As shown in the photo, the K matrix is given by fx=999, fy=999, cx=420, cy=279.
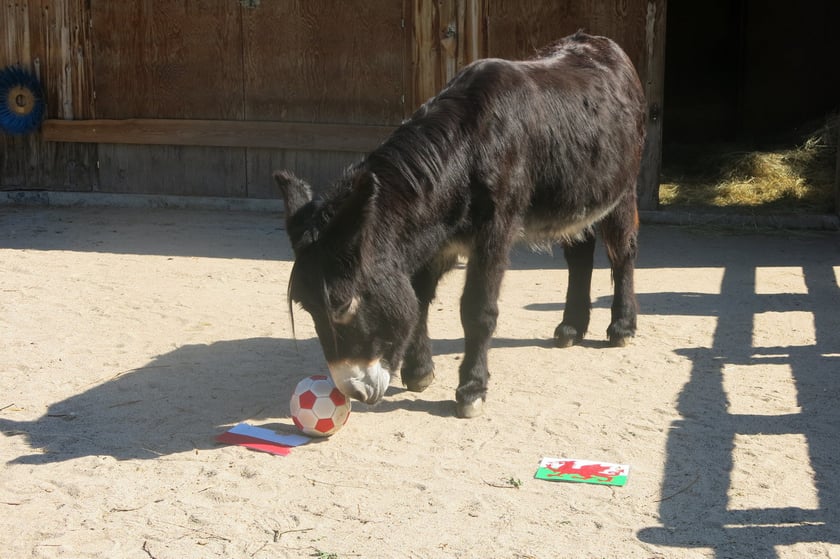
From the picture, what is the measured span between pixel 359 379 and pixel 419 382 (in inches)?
38.4

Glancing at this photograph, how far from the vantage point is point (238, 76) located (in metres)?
9.91

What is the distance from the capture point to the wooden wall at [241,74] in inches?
360

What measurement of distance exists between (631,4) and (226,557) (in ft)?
22.6

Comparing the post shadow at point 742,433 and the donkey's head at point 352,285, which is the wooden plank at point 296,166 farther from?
the donkey's head at point 352,285

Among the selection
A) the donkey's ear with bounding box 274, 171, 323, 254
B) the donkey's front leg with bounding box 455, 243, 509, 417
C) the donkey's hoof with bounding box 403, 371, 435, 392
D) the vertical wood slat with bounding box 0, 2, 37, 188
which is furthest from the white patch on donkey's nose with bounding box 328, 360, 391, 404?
the vertical wood slat with bounding box 0, 2, 37, 188

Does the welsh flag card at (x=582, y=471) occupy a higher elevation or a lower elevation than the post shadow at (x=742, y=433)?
lower

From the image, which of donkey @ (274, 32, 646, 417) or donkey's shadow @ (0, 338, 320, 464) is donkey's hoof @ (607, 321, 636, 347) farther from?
donkey's shadow @ (0, 338, 320, 464)

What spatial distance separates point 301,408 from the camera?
441 centimetres

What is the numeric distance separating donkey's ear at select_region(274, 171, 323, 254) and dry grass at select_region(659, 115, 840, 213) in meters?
6.16

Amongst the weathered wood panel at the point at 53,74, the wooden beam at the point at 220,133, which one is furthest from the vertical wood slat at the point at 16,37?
the wooden beam at the point at 220,133

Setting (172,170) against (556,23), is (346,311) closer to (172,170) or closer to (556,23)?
(556,23)

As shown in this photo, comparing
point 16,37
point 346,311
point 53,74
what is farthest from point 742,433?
point 16,37

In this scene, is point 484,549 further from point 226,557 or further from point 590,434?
point 590,434

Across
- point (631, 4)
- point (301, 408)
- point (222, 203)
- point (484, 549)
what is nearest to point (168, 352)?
point (301, 408)
